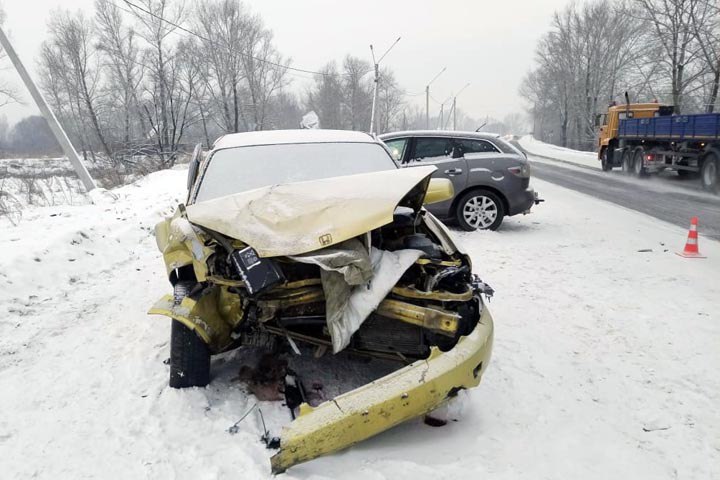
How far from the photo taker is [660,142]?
16.7m

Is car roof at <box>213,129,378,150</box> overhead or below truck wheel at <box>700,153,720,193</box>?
overhead

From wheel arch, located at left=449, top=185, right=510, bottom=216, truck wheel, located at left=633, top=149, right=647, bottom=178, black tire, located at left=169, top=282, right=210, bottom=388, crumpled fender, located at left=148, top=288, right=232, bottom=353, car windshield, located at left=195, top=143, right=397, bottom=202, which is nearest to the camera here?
crumpled fender, located at left=148, top=288, right=232, bottom=353

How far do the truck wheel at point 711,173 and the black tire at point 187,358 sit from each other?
15.6 metres

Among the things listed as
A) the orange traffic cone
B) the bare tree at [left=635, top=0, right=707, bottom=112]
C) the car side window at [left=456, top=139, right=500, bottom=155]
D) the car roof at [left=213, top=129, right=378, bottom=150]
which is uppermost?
the bare tree at [left=635, top=0, right=707, bottom=112]

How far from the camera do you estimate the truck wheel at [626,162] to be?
19.1 metres

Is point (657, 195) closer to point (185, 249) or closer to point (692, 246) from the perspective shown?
point (692, 246)

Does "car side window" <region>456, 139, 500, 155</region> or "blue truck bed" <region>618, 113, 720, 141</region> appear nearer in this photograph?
"car side window" <region>456, 139, 500, 155</region>

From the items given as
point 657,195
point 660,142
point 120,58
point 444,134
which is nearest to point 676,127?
point 660,142

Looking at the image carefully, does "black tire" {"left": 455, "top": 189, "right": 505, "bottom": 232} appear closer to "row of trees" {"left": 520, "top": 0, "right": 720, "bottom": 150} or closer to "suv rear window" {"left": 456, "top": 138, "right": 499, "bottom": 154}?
"suv rear window" {"left": 456, "top": 138, "right": 499, "bottom": 154}

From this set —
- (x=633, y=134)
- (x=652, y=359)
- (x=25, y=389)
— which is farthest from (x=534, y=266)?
(x=633, y=134)

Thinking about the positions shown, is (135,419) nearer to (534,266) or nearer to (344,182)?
(344,182)

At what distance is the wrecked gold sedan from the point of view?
2.56 m

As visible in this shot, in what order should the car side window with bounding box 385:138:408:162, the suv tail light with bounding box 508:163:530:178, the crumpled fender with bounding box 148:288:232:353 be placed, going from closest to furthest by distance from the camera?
1. the crumpled fender with bounding box 148:288:232:353
2. the suv tail light with bounding box 508:163:530:178
3. the car side window with bounding box 385:138:408:162

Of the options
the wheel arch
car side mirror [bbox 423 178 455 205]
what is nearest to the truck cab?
the wheel arch
